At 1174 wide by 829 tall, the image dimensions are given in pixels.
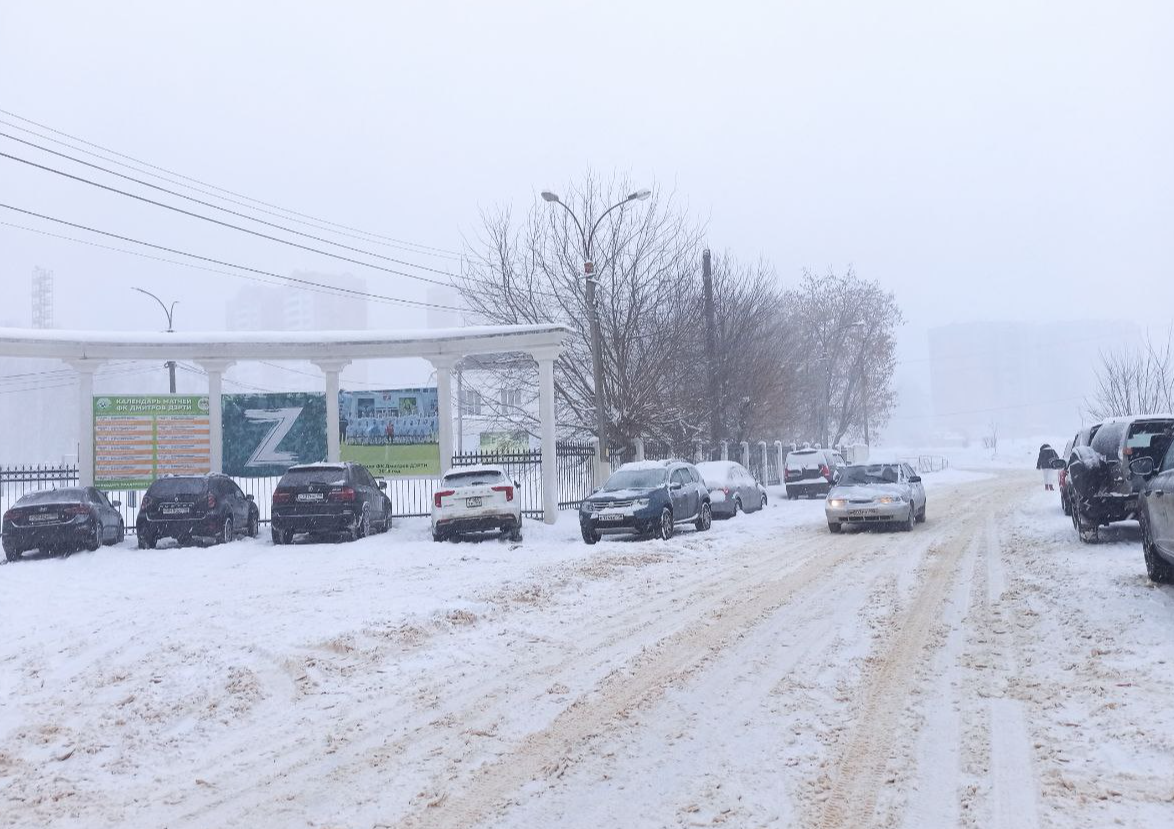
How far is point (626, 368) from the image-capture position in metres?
29.0

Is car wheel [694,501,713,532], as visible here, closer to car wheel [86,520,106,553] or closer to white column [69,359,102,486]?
car wheel [86,520,106,553]

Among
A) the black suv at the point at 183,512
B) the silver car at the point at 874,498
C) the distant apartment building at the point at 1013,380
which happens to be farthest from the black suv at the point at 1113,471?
the distant apartment building at the point at 1013,380

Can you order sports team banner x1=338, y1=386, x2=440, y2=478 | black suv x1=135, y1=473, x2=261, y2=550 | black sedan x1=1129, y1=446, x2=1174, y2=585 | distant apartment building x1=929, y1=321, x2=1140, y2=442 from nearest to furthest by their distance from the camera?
black sedan x1=1129, y1=446, x2=1174, y2=585 → black suv x1=135, y1=473, x2=261, y2=550 → sports team banner x1=338, y1=386, x2=440, y2=478 → distant apartment building x1=929, y1=321, x2=1140, y2=442

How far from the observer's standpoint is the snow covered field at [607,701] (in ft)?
15.9

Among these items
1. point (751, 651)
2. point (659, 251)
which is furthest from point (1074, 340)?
point (751, 651)

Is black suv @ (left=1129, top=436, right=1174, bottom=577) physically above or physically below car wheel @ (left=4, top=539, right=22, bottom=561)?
above

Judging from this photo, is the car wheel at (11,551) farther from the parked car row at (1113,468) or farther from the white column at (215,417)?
the parked car row at (1113,468)

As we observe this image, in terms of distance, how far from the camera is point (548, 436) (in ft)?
73.0

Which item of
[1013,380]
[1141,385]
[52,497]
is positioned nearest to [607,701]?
[52,497]

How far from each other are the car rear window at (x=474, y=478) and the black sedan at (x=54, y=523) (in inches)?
272

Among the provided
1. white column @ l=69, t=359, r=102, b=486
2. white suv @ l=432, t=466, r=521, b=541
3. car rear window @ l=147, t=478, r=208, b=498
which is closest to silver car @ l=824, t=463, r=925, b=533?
white suv @ l=432, t=466, r=521, b=541

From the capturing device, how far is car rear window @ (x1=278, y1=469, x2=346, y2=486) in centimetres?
1953

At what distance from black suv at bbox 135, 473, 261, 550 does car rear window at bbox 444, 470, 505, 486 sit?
4755 mm

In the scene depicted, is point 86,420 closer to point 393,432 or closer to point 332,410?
point 332,410
